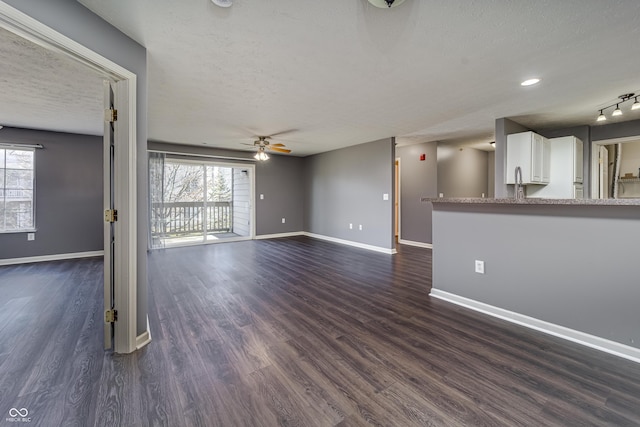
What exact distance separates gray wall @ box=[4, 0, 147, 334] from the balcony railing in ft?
13.6

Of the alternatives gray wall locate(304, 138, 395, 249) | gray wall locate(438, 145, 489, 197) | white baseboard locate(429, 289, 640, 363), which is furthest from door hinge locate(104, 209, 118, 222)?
gray wall locate(438, 145, 489, 197)

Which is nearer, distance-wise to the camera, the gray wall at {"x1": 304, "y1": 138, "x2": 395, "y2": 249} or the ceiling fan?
the ceiling fan

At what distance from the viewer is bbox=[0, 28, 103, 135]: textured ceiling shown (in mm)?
2172

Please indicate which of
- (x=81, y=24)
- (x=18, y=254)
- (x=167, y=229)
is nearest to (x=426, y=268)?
(x=81, y=24)

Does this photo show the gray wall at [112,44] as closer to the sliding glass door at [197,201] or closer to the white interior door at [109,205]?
the white interior door at [109,205]

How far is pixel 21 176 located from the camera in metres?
4.42

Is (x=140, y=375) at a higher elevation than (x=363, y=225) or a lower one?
lower

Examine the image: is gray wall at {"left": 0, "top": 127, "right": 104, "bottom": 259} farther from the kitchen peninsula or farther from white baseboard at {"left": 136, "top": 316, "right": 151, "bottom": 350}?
the kitchen peninsula

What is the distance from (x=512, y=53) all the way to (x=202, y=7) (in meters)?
2.41

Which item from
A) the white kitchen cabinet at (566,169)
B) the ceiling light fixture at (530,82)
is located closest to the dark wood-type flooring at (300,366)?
the ceiling light fixture at (530,82)

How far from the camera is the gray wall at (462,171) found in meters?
6.00

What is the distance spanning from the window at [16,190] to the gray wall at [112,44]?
170 inches

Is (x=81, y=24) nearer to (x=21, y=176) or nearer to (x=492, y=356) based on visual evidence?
(x=492, y=356)

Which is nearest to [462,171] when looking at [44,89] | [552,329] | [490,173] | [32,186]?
[490,173]
